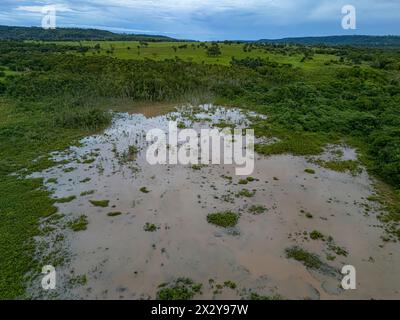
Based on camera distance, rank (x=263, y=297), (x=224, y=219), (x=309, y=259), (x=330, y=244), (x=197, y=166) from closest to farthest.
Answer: (x=263, y=297) < (x=309, y=259) < (x=330, y=244) < (x=224, y=219) < (x=197, y=166)

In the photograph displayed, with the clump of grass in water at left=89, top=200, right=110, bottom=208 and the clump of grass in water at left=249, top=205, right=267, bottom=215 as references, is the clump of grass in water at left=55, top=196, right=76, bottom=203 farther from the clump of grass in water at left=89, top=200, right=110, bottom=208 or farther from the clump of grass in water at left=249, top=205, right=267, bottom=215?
the clump of grass in water at left=249, top=205, right=267, bottom=215

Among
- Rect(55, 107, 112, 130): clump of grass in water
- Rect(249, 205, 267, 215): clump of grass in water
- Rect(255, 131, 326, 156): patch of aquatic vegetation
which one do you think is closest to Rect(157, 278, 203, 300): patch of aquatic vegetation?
Rect(249, 205, 267, 215): clump of grass in water

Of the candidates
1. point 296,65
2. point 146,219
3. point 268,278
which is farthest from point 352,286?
point 296,65

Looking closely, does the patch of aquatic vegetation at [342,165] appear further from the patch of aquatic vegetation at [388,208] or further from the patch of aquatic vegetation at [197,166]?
the patch of aquatic vegetation at [197,166]

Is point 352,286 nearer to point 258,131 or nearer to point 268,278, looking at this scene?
point 268,278

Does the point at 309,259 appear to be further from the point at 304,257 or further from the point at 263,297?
the point at 263,297

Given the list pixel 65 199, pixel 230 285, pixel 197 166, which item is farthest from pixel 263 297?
pixel 65 199
